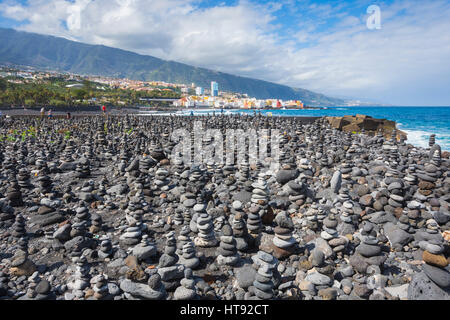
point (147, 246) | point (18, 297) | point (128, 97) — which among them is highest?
point (128, 97)

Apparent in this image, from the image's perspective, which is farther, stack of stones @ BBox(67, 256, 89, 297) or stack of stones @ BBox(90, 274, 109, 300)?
stack of stones @ BBox(67, 256, 89, 297)

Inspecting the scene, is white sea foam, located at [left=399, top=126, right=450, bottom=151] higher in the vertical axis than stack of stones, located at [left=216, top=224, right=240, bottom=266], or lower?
lower

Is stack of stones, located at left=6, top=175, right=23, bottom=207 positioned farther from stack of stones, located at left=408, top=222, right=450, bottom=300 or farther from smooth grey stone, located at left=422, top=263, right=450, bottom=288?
smooth grey stone, located at left=422, top=263, right=450, bottom=288

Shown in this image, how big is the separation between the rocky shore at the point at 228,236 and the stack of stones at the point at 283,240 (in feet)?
0.11

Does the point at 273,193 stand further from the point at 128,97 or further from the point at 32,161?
the point at 128,97

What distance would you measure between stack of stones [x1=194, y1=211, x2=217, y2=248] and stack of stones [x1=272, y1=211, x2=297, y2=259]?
1679 mm

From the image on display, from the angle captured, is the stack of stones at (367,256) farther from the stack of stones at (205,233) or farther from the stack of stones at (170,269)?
the stack of stones at (170,269)

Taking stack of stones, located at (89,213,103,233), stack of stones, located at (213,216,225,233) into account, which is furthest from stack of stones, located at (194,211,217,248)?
stack of stones, located at (89,213,103,233)

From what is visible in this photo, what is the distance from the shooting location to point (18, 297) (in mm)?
5227

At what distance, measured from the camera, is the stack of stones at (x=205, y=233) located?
22.7 ft

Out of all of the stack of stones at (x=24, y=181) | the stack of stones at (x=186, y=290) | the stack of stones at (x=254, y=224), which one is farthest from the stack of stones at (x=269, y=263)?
the stack of stones at (x=24, y=181)

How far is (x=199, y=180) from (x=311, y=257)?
5644 millimetres

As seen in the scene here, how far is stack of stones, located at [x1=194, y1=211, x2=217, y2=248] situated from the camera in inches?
273
